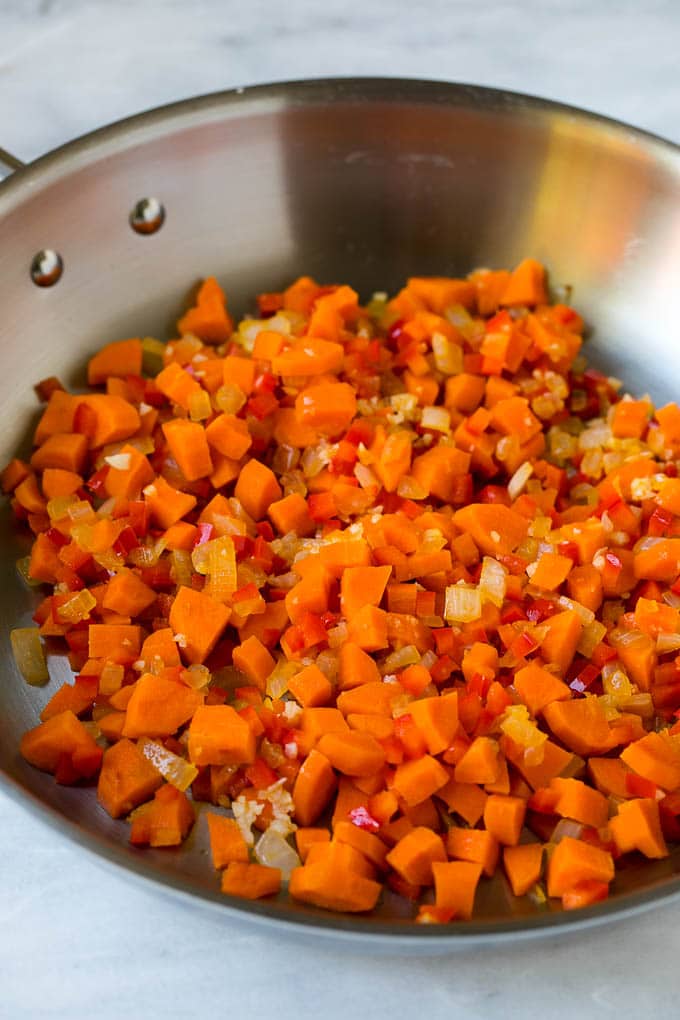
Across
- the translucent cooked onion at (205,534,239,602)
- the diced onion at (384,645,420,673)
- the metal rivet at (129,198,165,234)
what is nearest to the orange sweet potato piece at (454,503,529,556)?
the diced onion at (384,645,420,673)

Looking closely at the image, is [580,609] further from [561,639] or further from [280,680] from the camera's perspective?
[280,680]

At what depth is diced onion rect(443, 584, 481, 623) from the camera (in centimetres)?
142

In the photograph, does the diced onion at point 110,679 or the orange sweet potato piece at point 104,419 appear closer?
the diced onion at point 110,679

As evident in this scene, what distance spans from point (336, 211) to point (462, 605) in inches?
31.2

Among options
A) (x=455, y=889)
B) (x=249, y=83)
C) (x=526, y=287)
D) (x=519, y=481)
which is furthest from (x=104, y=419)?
(x=249, y=83)

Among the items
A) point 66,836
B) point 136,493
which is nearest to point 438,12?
point 136,493

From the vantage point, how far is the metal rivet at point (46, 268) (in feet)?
5.55

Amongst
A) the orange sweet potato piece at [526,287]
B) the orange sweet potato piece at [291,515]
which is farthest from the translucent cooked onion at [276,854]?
the orange sweet potato piece at [526,287]

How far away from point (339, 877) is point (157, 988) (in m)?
0.23

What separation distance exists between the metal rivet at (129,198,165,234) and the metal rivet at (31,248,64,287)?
0.15 meters

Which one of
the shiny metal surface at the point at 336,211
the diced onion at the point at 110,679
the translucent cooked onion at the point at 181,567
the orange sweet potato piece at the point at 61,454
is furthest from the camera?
the shiny metal surface at the point at 336,211

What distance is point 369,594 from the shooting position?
142cm

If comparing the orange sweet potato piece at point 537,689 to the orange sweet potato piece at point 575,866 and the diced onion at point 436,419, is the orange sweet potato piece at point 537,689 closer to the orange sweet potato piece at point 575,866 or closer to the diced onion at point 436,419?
the orange sweet potato piece at point 575,866

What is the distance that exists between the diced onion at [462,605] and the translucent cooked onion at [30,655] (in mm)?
512
